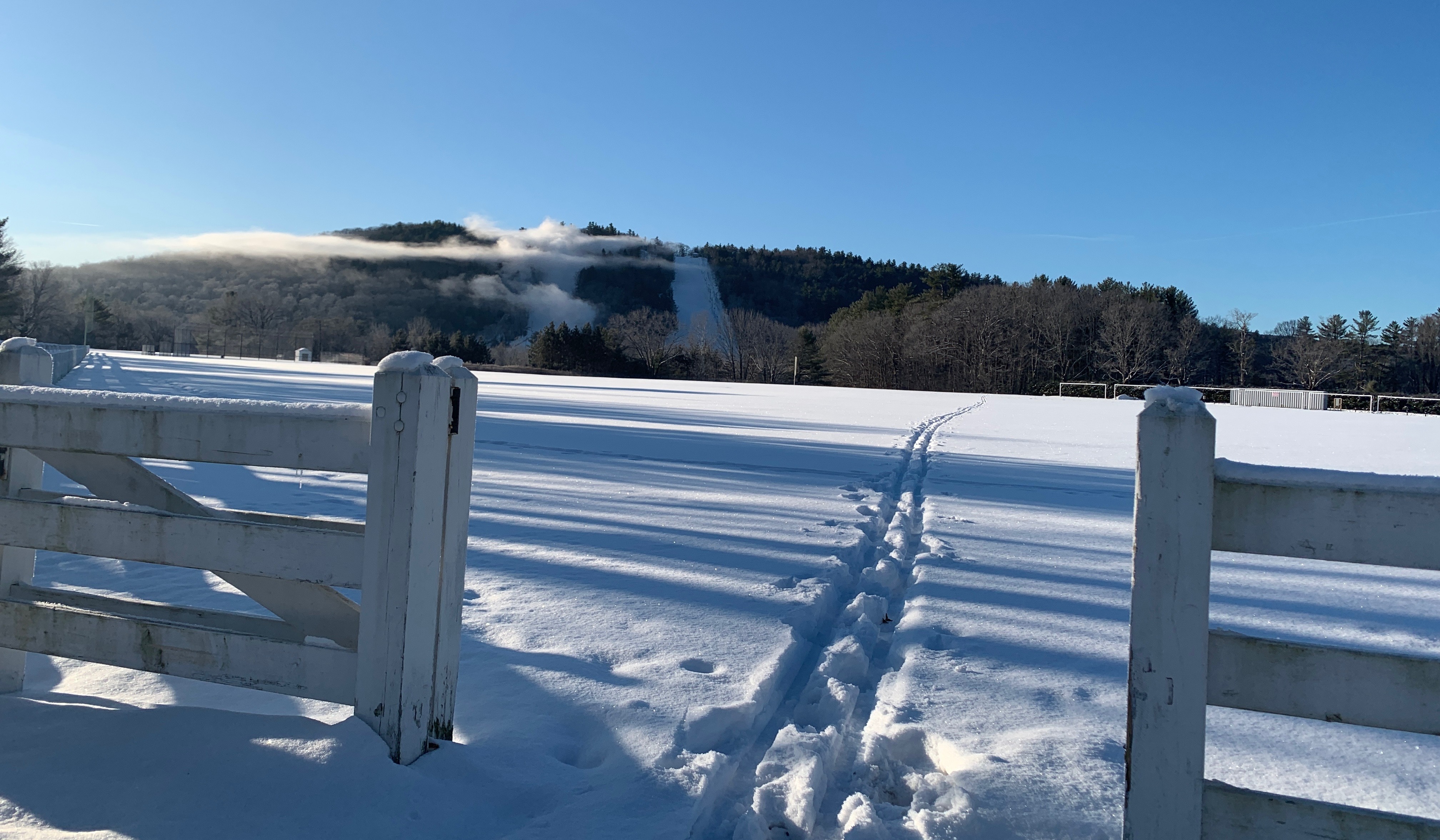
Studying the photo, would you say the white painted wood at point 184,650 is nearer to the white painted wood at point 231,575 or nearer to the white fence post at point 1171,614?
the white painted wood at point 231,575

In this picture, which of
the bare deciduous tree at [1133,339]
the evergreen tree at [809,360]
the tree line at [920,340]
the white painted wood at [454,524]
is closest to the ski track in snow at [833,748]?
the white painted wood at [454,524]

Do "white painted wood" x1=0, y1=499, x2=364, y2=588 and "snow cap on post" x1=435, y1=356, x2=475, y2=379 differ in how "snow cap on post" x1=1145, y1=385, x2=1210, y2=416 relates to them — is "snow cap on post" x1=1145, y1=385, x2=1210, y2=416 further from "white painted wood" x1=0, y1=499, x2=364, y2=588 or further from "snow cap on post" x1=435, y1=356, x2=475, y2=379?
"white painted wood" x1=0, y1=499, x2=364, y2=588

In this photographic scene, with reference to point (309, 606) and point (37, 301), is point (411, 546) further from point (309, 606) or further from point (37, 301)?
point (37, 301)

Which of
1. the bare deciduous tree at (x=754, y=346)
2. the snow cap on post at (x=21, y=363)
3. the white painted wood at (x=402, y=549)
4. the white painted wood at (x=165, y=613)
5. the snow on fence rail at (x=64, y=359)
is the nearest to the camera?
the white painted wood at (x=402, y=549)

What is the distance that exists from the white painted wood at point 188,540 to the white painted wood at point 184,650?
0.18 m

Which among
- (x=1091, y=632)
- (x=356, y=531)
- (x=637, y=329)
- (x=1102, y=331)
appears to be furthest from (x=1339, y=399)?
(x=637, y=329)

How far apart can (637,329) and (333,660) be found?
66.5m

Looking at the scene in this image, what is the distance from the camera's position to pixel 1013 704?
7.98ft

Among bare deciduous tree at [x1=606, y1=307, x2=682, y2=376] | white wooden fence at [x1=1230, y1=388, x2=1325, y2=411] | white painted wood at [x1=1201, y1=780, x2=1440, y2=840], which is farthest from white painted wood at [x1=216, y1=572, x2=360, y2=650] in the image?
bare deciduous tree at [x1=606, y1=307, x2=682, y2=376]

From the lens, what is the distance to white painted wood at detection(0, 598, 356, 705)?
6.04 ft

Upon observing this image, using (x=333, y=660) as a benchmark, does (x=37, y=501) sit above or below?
above

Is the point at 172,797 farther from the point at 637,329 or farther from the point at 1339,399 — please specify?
the point at 637,329

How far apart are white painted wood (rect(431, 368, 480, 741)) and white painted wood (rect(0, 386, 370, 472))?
7.6 inches

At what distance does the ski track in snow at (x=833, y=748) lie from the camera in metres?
1.78
